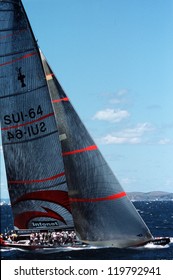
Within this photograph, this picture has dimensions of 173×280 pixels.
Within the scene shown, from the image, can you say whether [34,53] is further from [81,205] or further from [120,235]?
[120,235]

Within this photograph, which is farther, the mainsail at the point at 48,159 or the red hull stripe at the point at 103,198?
the red hull stripe at the point at 103,198

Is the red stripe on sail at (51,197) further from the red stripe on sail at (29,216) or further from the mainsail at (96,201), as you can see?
the red stripe on sail at (29,216)

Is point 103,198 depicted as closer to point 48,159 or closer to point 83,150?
point 83,150

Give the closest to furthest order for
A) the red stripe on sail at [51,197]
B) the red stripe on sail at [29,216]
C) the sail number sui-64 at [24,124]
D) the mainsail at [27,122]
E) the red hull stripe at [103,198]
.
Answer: the mainsail at [27,122] < the sail number sui-64 at [24,124] < the red hull stripe at [103,198] < the red stripe on sail at [51,197] < the red stripe on sail at [29,216]

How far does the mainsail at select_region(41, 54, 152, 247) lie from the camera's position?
21.8 metres

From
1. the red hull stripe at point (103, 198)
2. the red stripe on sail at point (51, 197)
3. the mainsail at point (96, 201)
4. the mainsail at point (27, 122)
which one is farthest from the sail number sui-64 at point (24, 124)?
the red hull stripe at point (103, 198)

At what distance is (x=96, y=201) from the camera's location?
21.8 metres

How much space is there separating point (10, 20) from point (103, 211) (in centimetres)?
806

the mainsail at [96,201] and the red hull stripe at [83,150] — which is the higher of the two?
the red hull stripe at [83,150]

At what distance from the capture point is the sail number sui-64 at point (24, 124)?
71.1 feet

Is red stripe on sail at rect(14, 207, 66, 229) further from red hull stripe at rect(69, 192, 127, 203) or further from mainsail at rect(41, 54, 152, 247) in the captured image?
red hull stripe at rect(69, 192, 127, 203)

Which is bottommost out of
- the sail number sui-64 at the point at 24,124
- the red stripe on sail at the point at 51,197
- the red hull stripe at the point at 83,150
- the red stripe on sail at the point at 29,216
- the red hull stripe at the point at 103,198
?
the red stripe on sail at the point at 29,216

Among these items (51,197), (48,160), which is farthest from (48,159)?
(51,197)

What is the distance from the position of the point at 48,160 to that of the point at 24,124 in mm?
1674
